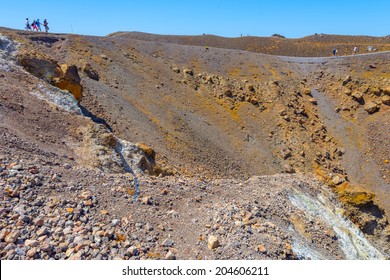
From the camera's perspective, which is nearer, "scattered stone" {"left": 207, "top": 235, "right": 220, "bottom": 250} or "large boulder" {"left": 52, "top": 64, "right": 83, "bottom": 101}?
"scattered stone" {"left": 207, "top": 235, "right": 220, "bottom": 250}

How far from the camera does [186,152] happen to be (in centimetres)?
2220

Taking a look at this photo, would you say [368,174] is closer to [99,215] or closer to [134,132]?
[134,132]

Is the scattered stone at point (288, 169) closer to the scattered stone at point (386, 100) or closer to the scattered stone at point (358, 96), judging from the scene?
the scattered stone at point (358, 96)

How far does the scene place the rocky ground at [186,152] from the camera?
22.5ft

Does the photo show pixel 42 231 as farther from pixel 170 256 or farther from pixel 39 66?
pixel 39 66

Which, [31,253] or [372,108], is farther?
[372,108]

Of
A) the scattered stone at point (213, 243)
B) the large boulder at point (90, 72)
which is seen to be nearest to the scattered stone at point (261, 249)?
the scattered stone at point (213, 243)

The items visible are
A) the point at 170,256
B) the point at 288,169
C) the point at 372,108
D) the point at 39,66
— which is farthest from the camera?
the point at 372,108

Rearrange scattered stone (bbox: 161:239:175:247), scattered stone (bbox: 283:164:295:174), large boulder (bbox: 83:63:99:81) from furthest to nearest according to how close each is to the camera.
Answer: scattered stone (bbox: 283:164:295:174)
large boulder (bbox: 83:63:99:81)
scattered stone (bbox: 161:239:175:247)

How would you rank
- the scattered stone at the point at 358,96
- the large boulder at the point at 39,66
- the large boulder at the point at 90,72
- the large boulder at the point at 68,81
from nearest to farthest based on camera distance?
the large boulder at the point at 39,66 → the large boulder at the point at 68,81 → the large boulder at the point at 90,72 → the scattered stone at the point at 358,96

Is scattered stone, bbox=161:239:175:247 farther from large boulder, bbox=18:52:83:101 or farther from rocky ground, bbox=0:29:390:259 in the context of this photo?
large boulder, bbox=18:52:83:101

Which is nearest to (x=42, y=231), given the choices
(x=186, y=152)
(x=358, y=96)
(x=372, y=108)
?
(x=186, y=152)

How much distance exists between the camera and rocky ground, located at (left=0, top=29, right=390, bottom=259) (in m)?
6.86

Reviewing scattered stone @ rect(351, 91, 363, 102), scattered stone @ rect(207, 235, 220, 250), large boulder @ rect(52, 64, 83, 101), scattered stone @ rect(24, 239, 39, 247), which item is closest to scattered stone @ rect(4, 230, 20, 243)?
scattered stone @ rect(24, 239, 39, 247)
